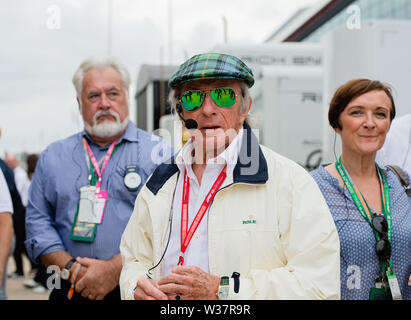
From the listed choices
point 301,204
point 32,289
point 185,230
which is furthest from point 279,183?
point 32,289

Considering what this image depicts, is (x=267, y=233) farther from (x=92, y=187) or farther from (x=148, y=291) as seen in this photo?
(x=92, y=187)

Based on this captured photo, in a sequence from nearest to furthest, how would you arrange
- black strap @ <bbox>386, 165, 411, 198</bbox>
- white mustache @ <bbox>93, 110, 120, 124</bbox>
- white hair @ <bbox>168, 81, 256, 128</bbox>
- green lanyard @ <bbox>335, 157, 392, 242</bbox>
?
1. white hair @ <bbox>168, 81, 256, 128</bbox>
2. green lanyard @ <bbox>335, 157, 392, 242</bbox>
3. black strap @ <bbox>386, 165, 411, 198</bbox>
4. white mustache @ <bbox>93, 110, 120, 124</bbox>

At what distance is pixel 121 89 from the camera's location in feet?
8.94

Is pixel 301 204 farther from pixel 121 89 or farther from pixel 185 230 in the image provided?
pixel 121 89

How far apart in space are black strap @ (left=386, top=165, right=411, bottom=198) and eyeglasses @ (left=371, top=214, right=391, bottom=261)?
286 mm

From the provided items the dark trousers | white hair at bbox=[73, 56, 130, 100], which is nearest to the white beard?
white hair at bbox=[73, 56, 130, 100]

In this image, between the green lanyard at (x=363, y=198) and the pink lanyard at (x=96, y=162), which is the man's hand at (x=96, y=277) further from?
the green lanyard at (x=363, y=198)

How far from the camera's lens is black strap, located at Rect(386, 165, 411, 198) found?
2277mm

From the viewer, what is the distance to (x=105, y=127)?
262 centimetres

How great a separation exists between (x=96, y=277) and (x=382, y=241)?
4.73 feet

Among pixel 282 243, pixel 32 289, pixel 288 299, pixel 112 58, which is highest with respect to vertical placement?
pixel 112 58

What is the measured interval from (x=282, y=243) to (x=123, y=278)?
2.18ft

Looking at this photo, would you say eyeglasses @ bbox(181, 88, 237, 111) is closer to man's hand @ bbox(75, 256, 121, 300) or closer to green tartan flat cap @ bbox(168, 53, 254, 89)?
green tartan flat cap @ bbox(168, 53, 254, 89)

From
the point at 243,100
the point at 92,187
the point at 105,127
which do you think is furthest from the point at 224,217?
the point at 105,127
